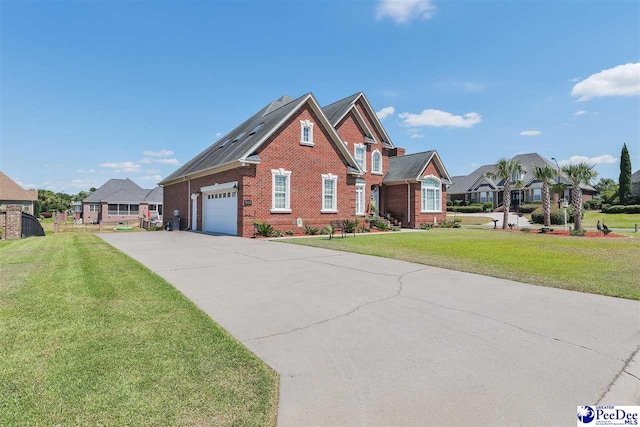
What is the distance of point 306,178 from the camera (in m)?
19.8

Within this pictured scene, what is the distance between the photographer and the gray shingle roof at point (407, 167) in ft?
85.9

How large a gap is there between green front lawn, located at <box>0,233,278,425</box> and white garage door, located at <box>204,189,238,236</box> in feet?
42.0

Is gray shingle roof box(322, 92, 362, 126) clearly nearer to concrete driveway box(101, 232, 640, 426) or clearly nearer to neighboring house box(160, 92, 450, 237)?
neighboring house box(160, 92, 450, 237)

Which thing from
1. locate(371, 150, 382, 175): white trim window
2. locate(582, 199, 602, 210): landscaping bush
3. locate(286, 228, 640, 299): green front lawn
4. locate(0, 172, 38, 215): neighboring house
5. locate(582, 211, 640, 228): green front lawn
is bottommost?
locate(286, 228, 640, 299): green front lawn

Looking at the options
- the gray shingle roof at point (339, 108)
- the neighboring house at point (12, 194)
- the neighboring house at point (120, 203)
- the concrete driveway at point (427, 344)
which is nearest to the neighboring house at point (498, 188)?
the gray shingle roof at point (339, 108)

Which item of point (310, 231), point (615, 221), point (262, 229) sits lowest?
point (310, 231)

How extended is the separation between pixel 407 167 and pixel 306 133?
11000 mm

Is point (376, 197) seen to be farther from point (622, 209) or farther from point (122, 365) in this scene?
point (622, 209)

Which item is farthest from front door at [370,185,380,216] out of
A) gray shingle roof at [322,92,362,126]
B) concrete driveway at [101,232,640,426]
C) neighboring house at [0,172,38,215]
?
neighboring house at [0,172,38,215]

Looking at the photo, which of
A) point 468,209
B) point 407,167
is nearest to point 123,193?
point 407,167

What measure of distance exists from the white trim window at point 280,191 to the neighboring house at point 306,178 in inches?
2.2

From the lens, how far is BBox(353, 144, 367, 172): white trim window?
26.8 meters

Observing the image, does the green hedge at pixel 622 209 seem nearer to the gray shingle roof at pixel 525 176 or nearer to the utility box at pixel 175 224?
the gray shingle roof at pixel 525 176

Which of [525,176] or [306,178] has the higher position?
[525,176]
